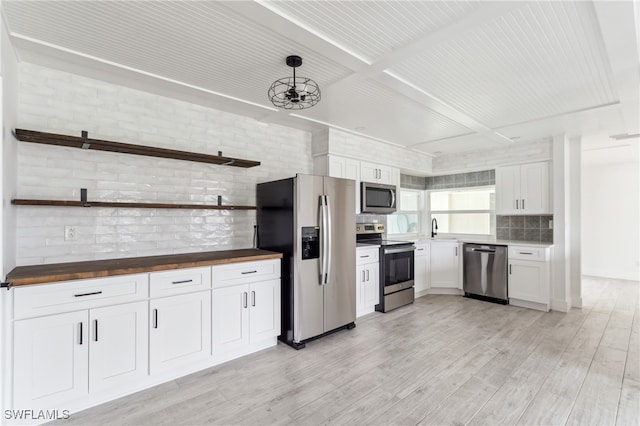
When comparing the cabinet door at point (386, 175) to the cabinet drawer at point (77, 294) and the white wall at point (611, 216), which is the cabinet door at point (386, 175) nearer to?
the cabinet drawer at point (77, 294)

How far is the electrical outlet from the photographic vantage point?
2.57 metres

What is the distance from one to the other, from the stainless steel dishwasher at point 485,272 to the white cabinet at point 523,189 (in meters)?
0.75

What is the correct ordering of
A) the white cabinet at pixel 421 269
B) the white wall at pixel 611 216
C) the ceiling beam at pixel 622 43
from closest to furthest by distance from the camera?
the ceiling beam at pixel 622 43, the white cabinet at pixel 421 269, the white wall at pixel 611 216

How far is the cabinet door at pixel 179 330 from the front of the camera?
2424mm

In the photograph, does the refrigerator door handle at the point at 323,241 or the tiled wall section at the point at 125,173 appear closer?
the tiled wall section at the point at 125,173

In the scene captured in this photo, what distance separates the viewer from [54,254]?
99.0 inches

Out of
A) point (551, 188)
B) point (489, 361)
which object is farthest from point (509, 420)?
point (551, 188)

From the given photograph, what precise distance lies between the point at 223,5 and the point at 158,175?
184cm

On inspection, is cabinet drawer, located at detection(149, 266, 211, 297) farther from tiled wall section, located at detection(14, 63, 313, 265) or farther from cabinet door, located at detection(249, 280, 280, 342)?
tiled wall section, located at detection(14, 63, 313, 265)

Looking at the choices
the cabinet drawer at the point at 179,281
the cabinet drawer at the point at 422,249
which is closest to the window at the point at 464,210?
the cabinet drawer at the point at 422,249

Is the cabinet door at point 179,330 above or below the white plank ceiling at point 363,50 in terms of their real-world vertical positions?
below

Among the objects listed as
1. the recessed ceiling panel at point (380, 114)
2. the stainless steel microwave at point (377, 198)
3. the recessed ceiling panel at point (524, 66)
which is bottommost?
the stainless steel microwave at point (377, 198)

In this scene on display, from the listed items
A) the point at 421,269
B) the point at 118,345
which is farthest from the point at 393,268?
the point at 118,345

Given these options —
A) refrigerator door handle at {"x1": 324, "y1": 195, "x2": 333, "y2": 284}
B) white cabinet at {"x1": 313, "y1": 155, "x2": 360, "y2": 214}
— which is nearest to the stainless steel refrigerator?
refrigerator door handle at {"x1": 324, "y1": 195, "x2": 333, "y2": 284}
